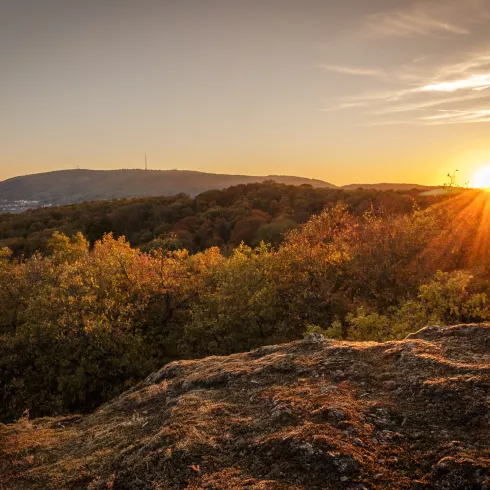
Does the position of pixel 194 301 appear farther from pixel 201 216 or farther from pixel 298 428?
pixel 201 216

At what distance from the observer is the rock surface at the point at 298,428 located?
6117mm

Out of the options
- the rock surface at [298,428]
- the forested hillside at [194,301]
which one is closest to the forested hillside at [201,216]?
the forested hillside at [194,301]

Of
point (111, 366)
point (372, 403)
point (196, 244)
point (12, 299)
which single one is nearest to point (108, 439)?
point (372, 403)

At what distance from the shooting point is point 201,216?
376ft

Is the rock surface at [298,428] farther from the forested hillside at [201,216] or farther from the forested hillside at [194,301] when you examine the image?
the forested hillside at [201,216]

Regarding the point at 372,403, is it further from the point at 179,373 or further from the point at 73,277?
the point at 73,277

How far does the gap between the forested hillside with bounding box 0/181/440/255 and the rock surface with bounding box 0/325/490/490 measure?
7173 cm

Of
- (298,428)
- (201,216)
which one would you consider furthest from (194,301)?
(201,216)

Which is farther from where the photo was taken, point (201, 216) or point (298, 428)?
point (201, 216)

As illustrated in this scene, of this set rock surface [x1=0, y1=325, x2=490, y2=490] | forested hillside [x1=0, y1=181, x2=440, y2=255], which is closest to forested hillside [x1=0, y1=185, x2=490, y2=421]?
rock surface [x1=0, y1=325, x2=490, y2=490]

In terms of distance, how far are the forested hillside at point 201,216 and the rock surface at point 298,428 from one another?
71728 mm

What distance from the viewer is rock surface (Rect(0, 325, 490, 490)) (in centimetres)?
612

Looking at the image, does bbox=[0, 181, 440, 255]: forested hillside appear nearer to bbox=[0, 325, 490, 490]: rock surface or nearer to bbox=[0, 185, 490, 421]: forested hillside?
bbox=[0, 185, 490, 421]: forested hillside

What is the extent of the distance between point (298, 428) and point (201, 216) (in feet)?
357
